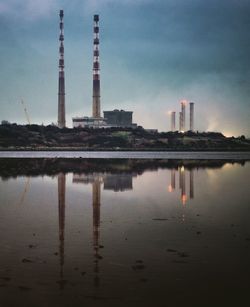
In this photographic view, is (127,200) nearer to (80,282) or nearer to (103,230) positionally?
(103,230)

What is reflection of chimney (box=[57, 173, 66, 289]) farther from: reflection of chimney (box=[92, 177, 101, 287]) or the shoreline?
the shoreline

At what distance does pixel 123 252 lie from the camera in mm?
11250

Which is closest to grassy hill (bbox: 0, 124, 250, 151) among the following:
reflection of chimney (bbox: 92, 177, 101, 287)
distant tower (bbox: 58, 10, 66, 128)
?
distant tower (bbox: 58, 10, 66, 128)

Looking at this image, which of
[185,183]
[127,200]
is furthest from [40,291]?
[185,183]

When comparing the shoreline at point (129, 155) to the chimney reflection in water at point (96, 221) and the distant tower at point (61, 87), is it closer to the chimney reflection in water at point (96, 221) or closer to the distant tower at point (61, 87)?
the chimney reflection in water at point (96, 221)

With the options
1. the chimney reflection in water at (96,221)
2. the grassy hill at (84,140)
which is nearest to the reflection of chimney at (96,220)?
the chimney reflection in water at (96,221)

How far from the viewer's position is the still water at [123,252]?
→ 27.2 feet

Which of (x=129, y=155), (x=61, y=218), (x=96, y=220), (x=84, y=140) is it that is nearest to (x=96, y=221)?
(x=96, y=220)

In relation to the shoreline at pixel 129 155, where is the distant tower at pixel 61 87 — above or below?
above

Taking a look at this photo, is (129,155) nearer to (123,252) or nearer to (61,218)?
(61,218)

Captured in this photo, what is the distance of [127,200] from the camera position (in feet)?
72.2

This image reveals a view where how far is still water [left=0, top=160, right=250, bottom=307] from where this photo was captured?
8297mm

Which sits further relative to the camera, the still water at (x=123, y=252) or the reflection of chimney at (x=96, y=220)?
the reflection of chimney at (x=96, y=220)

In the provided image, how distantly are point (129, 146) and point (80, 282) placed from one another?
179 metres
